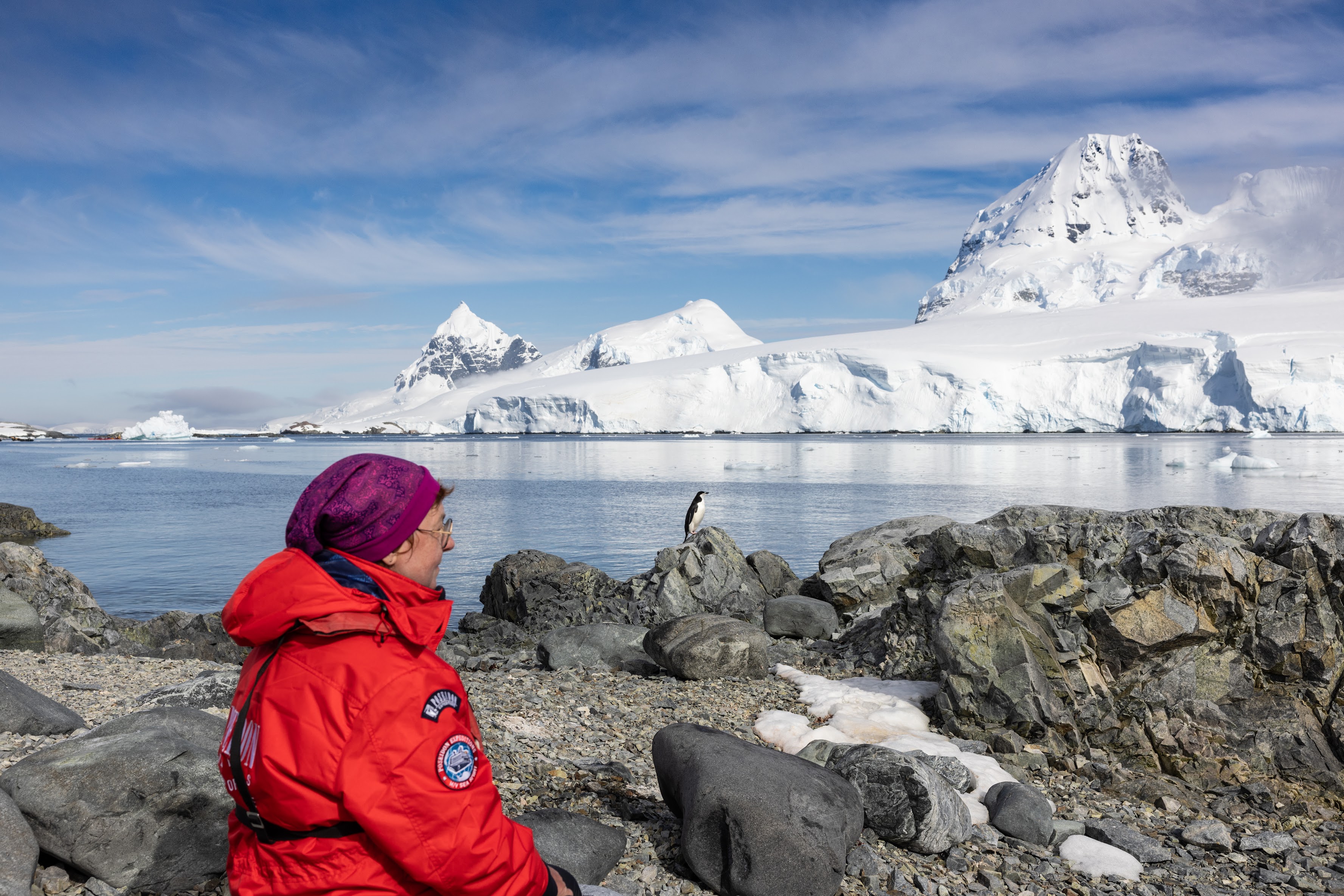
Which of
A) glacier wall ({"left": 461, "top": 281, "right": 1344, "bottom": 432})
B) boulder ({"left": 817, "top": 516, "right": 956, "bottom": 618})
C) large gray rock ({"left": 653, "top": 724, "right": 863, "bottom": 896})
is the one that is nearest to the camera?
large gray rock ({"left": 653, "top": 724, "right": 863, "bottom": 896})

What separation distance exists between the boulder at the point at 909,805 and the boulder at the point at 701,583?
7118 mm

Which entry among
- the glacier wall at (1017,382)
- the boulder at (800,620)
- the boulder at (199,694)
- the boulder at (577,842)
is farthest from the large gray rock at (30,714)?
the glacier wall at (1017,382)

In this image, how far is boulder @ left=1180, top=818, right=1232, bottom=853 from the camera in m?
4.80

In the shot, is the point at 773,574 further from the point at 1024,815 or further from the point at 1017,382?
the point at 1017,382

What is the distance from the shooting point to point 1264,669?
→ 6484mm

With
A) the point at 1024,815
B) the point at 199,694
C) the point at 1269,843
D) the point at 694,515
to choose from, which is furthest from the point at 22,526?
the point at 1269,843

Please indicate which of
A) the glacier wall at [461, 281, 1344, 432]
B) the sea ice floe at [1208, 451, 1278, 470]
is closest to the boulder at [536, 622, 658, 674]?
the sea ice floe at [1208, 451, 1278, 470]

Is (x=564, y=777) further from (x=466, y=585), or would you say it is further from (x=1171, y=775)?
(x=466, y=585)

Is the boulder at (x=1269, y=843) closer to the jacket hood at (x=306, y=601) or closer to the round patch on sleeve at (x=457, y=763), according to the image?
the round patch on sleeve at (x=457, y=763)

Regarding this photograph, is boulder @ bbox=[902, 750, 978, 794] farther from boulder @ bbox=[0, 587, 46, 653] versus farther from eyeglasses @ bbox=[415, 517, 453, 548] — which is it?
boulder @ bbox=[0, 587, 46, 653]

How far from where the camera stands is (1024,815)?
4785 mm

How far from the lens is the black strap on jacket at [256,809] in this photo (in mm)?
1839

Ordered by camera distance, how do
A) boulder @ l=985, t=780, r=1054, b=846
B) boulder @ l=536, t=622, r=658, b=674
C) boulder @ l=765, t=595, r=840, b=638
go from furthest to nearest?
boulder @ l=765, t=595, r=840, b=638 → boulder @ l=536, t=622, r=658, b=674 → boulder @ l=985, t=780, r=1054, b=846

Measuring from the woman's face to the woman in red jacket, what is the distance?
7cm
